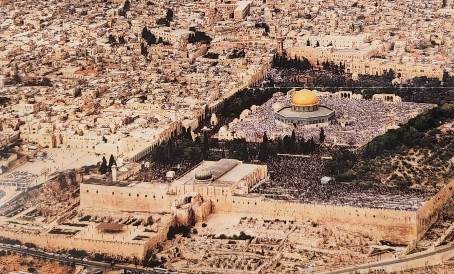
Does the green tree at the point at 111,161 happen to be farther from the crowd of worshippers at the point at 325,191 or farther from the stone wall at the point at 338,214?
the crowd of worshippers at the point at 325,191

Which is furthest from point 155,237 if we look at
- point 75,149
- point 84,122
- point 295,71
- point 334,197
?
point 295,71

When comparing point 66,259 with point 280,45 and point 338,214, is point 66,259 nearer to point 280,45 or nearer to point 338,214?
point 338,214

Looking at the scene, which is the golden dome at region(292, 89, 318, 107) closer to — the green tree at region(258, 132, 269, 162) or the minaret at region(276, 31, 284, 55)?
the green tree at region(258, 132, 269, 162)

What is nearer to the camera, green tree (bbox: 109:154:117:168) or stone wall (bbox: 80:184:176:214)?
stone wall (bbox: 80:184:176:214)

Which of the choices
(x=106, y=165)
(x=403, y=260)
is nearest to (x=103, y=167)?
(x=106, y=165)

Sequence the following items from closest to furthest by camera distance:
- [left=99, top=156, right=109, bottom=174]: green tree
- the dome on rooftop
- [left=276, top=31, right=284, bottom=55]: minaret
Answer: the dome on rooftop, [left=99, top=156, right=109, bottom=174]: green tree, [left=276, top=31, right=284, bottom=55]: minaret

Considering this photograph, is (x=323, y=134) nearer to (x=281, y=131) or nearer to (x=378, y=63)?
(x=281, y=131)

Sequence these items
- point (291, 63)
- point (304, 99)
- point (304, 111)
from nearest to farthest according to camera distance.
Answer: point (304, 111) < point (304, 99) < point (291, 63)

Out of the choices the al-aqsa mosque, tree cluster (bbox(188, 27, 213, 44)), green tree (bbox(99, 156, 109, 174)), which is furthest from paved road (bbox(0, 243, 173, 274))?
tree cluster (bbox(188, 27, 213, 44))
